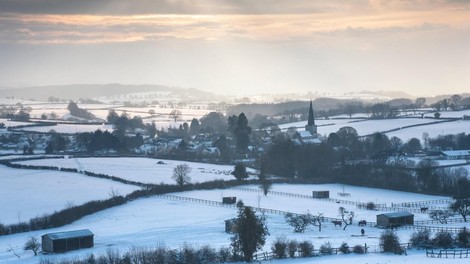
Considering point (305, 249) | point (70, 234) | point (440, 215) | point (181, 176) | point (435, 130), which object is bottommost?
point (305, 249)

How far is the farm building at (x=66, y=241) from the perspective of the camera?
41281mm

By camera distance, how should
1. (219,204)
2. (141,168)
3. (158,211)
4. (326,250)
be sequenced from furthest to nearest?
(141,168)
(219,204)
(158,211)
(326,250)

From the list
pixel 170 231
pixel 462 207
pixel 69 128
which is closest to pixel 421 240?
pixel 462 207

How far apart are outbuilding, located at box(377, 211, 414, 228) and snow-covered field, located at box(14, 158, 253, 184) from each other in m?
23.5

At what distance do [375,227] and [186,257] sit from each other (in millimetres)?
14509

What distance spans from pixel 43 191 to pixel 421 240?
31496 mm

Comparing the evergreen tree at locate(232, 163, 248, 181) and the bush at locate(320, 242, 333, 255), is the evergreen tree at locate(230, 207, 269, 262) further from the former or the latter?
the evergreen tree at locate(232, 163, 248, 181)

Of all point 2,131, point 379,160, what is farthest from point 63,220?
point 2,131

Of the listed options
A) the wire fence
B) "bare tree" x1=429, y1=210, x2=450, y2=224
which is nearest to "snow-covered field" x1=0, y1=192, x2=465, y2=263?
the wire fence

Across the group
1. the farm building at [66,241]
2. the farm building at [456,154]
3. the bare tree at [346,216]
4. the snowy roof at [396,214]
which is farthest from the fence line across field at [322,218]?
the farm building at [456,154]

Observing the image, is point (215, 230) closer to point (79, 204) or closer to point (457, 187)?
point (79, 204)

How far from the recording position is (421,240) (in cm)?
4106

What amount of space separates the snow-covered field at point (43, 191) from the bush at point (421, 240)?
23.8m

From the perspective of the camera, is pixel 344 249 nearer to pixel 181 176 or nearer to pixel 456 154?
pixel 181 176
